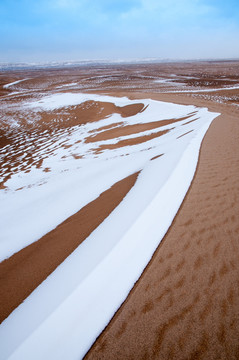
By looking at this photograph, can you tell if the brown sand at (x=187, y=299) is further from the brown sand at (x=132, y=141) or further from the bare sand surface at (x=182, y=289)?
the brown sand at (x=132, y=141)

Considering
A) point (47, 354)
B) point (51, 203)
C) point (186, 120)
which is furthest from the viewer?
point (186, 120)

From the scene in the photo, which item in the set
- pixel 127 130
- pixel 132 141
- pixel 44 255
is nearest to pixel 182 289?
pixel 44 255

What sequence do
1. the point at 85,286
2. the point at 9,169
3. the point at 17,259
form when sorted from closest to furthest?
the point at 85,286 → the point at 17,259 → the point at 9,169

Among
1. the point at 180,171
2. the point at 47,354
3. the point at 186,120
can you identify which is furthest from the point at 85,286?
the point at 186,120

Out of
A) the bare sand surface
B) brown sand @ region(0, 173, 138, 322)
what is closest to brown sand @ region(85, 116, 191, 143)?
brown sand @ region(0, 173, 138, 322)

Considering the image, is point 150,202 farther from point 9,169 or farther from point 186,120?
point 186,120

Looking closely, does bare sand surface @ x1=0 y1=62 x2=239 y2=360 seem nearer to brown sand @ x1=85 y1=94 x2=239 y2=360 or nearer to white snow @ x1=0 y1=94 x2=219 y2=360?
brown sand @ x1=85 y1=94 x2=239 y2=360
